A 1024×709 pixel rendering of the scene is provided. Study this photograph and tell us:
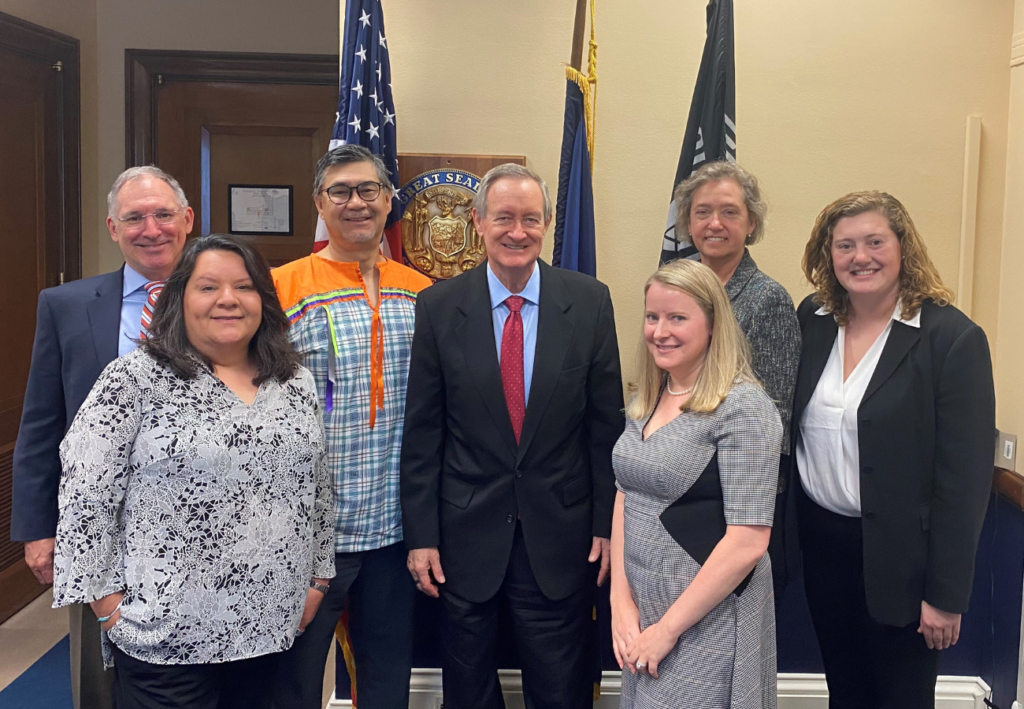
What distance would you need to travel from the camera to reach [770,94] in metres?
2.78

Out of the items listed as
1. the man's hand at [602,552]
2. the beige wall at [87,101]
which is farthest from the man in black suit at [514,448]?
the beige wall at [87,101]

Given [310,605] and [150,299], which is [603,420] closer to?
[310,605]

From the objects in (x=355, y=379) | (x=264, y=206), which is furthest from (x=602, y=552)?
(x=264, y=206)

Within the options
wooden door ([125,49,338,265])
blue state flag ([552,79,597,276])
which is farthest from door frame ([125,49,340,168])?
blue state flag ([552,79,597,276])

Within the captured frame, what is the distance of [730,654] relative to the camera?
5.23 ft

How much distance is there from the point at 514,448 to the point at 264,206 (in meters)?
3.08

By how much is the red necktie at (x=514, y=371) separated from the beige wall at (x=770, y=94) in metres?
0.97

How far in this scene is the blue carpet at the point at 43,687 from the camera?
2.87 metres

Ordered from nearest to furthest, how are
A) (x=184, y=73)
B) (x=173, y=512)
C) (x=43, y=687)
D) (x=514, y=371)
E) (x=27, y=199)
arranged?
(x=173, y=512) < (x=514, y=371) < (x=43, y=687) < (x=27, y=199) < (x=184, y=73)

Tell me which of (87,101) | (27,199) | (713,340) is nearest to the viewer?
(713,340)

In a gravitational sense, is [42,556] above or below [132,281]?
below

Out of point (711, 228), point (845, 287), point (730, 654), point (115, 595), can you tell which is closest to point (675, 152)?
point (711, 228)

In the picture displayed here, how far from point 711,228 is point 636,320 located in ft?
2.54

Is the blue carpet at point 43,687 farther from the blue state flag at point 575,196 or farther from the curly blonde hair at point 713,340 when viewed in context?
the curly blonde hair at point 713,340
